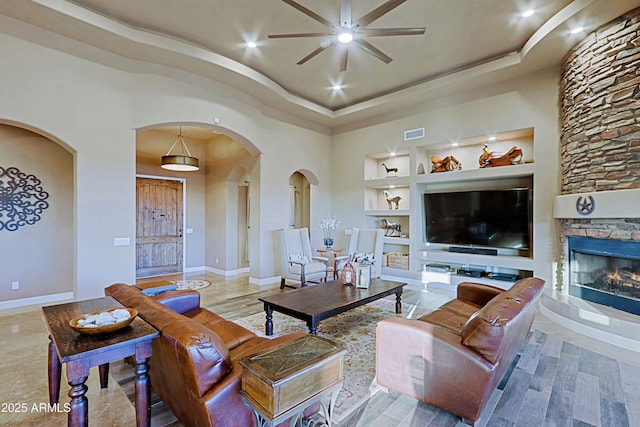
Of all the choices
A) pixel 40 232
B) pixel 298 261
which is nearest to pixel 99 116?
pixel 40 232

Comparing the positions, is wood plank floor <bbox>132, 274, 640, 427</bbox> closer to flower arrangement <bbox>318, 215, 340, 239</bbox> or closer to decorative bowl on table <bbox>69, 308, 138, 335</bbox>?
decorative bowl on table <bbox>69, 308, 138, 335</bbox>

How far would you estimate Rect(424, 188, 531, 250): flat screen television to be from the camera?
513cm

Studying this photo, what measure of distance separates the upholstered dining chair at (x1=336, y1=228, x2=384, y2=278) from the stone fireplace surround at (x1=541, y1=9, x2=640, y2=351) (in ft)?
8.99

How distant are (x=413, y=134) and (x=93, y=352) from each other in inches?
244

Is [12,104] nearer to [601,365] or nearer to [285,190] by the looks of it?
[285,190]

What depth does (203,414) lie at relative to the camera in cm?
153

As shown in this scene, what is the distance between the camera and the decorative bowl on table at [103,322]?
166cm

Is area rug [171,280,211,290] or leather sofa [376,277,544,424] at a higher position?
leather sofa [376,277,544,424]

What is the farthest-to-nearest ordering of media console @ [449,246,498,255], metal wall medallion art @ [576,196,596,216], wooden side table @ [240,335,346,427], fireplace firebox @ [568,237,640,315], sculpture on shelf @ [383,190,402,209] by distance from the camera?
sculpture on shelf @ [383,190,402,209]
media console @ [449,246,498,255]
metal wall medallion art @ [576,196,596,216]
fireplace firebox @ [568,237,640,315]
wooden side table @ [240,335,346,427]

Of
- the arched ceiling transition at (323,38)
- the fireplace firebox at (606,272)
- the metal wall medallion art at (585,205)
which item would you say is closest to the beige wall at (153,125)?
the arched ceiling transition at (323,38)

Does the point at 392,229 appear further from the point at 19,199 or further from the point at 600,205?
the point at 19,199

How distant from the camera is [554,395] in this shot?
Result: 95.0 inches

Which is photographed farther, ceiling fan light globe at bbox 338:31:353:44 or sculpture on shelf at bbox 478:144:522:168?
sculpture on shelf at bbox 478:144:522:168

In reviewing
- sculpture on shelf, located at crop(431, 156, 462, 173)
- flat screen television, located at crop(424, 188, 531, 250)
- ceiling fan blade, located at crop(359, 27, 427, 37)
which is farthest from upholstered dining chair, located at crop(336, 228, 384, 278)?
ceiling fan blade, located at crop(359, 27, 427, 37)
